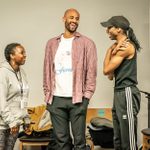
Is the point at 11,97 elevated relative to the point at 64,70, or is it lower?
lower

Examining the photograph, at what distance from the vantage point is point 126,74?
106 inches

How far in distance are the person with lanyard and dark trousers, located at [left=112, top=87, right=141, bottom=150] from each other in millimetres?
844

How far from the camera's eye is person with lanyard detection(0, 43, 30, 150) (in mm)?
2666

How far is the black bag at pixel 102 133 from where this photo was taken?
3602mm

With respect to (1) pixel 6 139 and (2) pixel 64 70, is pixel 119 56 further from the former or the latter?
(1) pixel 6 139

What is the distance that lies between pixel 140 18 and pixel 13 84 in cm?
212

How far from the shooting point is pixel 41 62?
4238mm

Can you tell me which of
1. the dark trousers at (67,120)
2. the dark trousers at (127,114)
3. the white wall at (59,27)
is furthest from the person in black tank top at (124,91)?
the white wall at (59,27)

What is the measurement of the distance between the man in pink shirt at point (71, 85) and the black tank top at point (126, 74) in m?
0.27

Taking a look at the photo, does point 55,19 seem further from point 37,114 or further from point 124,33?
point 124,33

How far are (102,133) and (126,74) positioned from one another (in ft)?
3.76

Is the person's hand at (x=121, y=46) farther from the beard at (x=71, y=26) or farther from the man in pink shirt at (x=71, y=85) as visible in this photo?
the beard at (x=71, y=26)

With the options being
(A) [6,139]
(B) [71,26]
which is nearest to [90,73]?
(B) [71,26]

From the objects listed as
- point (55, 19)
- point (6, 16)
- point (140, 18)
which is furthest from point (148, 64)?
point (6, 16)
